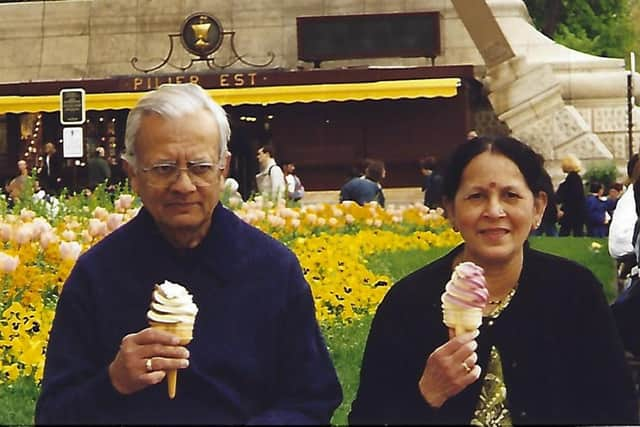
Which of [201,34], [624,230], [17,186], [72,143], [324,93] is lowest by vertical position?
[624,230]

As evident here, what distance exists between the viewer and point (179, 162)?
3.88 m

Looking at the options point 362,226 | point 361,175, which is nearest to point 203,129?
point 362,226

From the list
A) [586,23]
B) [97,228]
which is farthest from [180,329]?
[586,23]

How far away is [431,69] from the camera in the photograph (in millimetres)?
28625

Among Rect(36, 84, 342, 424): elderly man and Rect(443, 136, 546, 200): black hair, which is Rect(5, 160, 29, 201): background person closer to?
Rect(443, 136, 546, 200): black hair

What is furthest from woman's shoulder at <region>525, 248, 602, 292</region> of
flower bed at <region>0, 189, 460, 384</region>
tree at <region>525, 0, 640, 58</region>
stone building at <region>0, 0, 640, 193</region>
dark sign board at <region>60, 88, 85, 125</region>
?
tree at <region>525, 0, 640, 58</region>

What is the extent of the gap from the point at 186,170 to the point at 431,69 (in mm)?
25007

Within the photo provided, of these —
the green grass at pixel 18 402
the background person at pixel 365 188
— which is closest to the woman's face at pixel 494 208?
the green grass at pixel 18 402

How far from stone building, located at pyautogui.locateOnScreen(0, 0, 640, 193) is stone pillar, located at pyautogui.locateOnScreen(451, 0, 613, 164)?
26 mm

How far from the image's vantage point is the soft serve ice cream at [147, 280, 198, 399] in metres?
3.57

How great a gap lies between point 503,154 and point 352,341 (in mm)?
5107

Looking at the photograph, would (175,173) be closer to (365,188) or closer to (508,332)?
(508,332)

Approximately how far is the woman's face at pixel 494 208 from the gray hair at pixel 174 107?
0.74 m

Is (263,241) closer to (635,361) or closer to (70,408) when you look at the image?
(70,408)
